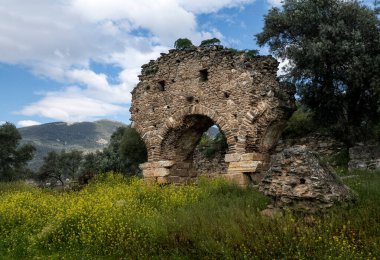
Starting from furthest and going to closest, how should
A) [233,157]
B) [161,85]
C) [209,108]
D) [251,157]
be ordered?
[161,85], [209,108], [233,157], [251,157]

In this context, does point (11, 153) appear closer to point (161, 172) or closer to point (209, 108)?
point (161, 172)

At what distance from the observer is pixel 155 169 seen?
15.6m

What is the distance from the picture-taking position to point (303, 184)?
7.99 metres

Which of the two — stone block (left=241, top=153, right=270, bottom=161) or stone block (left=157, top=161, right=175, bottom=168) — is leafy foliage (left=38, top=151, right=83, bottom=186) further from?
stone block (left=241, top=153, right=270, bottom=161)

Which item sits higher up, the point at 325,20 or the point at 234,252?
the point at 325,20

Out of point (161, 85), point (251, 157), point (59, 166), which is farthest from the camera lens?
point (59, 166)

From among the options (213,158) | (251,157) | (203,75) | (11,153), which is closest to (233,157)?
(251,157)

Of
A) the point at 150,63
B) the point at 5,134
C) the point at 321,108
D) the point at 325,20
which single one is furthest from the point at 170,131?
the point at 5,134

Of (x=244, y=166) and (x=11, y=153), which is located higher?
(x=11, y=153)

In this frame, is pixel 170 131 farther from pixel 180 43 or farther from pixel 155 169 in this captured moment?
pixel 180 43

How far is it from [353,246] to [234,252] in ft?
6.22

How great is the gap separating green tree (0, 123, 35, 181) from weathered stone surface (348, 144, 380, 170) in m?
34.0

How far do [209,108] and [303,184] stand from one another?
678 centimetres

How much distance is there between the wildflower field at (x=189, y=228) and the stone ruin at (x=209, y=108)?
6.81ft
